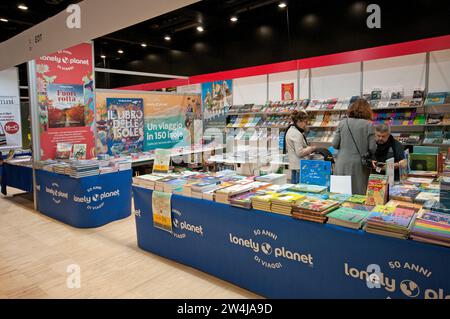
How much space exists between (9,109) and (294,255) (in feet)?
31.7

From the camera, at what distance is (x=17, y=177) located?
5996 millimetres

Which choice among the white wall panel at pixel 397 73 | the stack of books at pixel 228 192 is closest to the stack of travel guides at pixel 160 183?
the stack of books at pixel 228 192

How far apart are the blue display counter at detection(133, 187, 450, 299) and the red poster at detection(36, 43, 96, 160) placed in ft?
8.42

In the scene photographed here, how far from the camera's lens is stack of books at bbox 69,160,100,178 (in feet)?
14.3

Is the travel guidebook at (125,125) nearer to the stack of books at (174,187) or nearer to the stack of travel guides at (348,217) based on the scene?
the stack of books at (174,187)

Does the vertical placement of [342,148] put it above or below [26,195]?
above

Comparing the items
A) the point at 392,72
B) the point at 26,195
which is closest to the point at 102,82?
the point at 26,195

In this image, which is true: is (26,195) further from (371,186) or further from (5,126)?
(371,186)

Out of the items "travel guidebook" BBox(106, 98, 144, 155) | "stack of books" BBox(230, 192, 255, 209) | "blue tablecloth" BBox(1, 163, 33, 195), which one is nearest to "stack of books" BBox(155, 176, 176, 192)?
"stack of books" BBox(230, 192, 255, 209)

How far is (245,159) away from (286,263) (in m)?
3.47

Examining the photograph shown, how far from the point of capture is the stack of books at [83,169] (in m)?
4.36

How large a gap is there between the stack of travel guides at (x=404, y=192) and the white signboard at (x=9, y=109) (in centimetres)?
972

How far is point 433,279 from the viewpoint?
178 centimetres

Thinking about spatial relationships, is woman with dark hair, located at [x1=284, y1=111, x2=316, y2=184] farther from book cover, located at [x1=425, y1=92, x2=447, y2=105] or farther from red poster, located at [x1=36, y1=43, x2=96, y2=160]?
red poster, located at [x1=36, y1=43, x2=96, y2=160]
